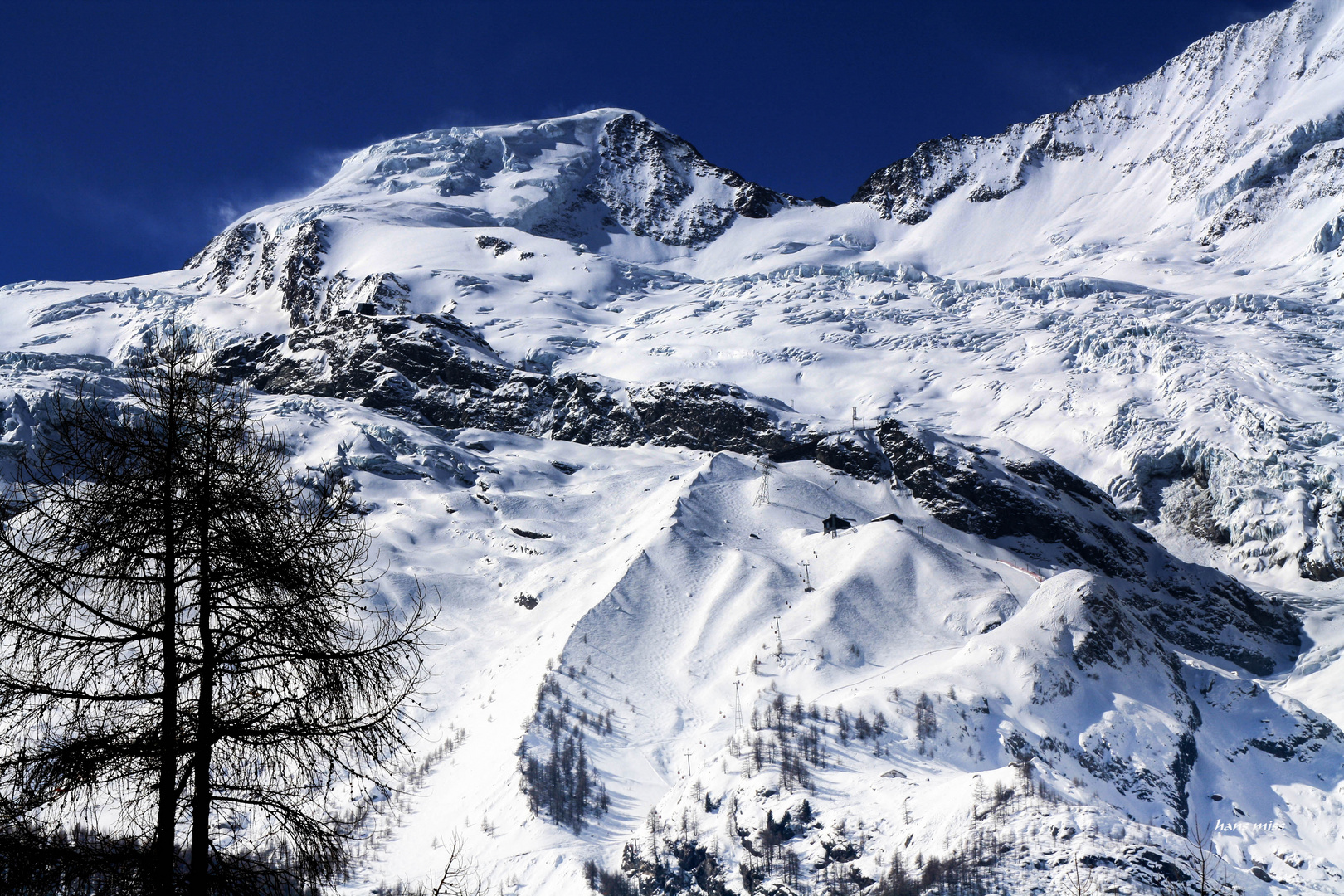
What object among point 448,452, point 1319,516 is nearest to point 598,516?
point 448,452

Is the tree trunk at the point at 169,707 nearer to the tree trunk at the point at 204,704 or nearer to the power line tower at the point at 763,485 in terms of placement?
the tree trunk at the point at 204,704

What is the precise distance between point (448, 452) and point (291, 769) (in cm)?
18427

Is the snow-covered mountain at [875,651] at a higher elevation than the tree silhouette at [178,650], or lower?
higher

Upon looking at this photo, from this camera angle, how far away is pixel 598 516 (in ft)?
553

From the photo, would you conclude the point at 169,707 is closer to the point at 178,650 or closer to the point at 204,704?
the point at 204,704

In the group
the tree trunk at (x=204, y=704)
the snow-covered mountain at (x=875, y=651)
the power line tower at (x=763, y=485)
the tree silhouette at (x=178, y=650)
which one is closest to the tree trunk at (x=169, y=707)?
the tree silhouette at (x=178, y=650)

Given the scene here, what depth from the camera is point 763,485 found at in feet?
537

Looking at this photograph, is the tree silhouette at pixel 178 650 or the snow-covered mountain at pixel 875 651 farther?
the snow-covered mountain at pixel 875 651

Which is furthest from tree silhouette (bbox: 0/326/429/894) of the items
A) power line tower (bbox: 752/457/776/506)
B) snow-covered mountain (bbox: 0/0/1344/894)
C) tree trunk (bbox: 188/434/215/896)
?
power line tower (bbox: 752/457/776/506)

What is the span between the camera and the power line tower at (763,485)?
16101cm

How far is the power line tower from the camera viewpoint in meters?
161

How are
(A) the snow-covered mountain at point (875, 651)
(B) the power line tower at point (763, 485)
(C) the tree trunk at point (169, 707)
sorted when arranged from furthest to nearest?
(B) the power line tower at point (763, 485), (A) the snow-covered mountain at point (875, 651), (C) the tree trunk at point (169, 707)

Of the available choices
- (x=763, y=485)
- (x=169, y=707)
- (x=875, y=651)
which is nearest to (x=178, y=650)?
(x=169, y=707)

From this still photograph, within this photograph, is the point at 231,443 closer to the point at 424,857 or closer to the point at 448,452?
the point at 424,857
